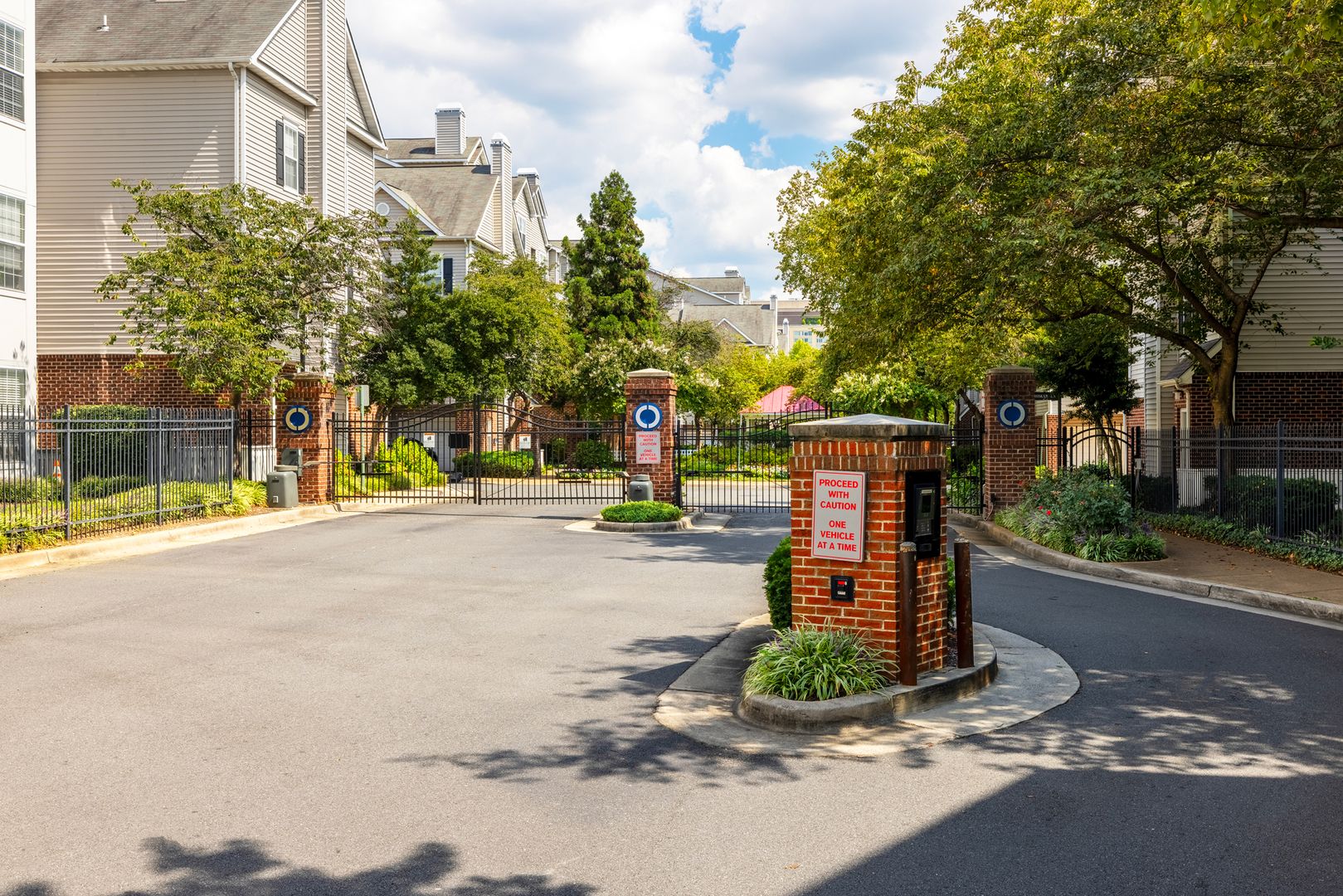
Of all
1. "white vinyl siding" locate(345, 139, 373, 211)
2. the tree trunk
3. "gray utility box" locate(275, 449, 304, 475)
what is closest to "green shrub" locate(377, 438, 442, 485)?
the tree trunk

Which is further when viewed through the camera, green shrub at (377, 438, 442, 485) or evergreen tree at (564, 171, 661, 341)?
evergreen tree at (564, 171, 661, 341)

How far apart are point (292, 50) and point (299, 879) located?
27.4m

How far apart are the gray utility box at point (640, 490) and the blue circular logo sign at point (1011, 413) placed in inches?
273

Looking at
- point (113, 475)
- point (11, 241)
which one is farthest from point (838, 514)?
point (11, 241)

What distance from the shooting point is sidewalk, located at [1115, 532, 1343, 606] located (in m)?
11.6

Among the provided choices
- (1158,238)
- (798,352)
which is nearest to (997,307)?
(1158,238)

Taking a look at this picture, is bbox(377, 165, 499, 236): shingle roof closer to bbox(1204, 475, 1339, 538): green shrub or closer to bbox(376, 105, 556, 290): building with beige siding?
bbox(376, 105, 556, 290): building with beige siding

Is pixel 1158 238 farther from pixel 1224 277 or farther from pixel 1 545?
pixel 1 545

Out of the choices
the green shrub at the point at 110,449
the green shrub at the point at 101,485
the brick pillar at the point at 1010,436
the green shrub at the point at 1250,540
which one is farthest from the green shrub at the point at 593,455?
the green shrub at the point at 1250,540

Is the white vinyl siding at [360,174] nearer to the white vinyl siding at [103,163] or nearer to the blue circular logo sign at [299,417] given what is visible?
the white vinyl siding at [103,163]

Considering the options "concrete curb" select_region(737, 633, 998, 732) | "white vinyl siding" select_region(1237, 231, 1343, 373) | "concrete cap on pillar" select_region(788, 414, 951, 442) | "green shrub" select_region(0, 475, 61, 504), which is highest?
"white vinyl siding" select_region(1237, 231, 1343, 373)

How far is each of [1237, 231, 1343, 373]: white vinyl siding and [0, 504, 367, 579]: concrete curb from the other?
1906 cm

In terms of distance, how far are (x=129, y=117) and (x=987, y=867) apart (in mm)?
27050

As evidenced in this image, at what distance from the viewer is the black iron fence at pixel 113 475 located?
14.6 m
